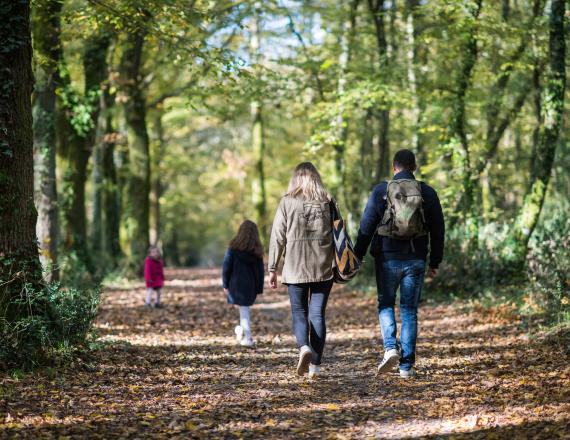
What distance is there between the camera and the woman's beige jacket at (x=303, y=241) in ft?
23.3

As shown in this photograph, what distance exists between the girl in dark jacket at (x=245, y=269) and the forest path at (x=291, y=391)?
2.52ft

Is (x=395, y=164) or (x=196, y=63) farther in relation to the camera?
(x=196, y=63)

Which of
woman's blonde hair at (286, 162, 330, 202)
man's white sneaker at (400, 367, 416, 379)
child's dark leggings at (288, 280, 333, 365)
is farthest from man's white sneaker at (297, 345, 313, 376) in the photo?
woman's blonde hair at (286, 162, 330, 202)

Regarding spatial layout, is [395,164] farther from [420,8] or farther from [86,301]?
[420,8]

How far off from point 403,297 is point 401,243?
1.93ft

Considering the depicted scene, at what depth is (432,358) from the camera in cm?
845

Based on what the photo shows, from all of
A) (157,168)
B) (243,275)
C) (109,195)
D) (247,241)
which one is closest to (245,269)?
(243,275)

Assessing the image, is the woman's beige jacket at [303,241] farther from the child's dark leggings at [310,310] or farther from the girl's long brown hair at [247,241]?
the girl's long brown hair at [247,241]

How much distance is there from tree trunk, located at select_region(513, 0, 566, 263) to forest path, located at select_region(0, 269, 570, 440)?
Answer: 9.47 feet

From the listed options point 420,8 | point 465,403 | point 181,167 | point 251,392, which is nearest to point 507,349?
point 465,403

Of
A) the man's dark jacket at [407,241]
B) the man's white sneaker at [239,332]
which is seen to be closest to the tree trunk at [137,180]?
the man's white sneaker at [239,332]

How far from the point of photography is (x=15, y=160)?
714 centimetres

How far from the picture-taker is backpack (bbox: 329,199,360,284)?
700 cm

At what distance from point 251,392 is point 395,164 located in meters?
2.74
